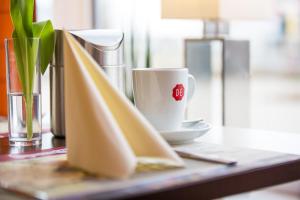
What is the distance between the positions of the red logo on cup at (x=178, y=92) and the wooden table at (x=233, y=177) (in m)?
0.08

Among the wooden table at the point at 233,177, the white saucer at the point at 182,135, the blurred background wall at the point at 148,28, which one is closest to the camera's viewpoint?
the wooden table at the point at 233,177

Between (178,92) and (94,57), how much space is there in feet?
0.49

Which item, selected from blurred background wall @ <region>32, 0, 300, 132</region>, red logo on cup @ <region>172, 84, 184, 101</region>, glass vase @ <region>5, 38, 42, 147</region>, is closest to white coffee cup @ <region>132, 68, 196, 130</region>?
red logo on cup @ <region>172, 84, 184, 101</region>

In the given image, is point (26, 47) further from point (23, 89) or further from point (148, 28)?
point (148, 28)

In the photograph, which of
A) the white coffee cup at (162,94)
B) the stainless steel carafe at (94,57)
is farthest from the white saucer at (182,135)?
the stainless steel carafe at (94,57)

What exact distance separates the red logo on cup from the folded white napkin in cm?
16

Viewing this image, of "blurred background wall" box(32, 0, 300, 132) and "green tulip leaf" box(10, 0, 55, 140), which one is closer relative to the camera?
"green tulip leaf" box(10, 0, 55, 140)

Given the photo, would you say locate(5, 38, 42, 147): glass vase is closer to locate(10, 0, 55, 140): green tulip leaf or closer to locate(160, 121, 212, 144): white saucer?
locate(10, 0, 55, 140): green tulip leaf

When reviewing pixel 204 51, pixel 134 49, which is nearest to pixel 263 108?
pixel 134 49

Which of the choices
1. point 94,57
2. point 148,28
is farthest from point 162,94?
point 148,28

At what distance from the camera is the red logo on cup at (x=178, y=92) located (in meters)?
0.86

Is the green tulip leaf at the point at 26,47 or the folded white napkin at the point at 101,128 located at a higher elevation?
the green tulip leaf at the point at 26,47

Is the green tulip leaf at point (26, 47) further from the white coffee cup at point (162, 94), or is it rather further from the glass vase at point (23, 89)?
the white coffee cup at point (162, 94)

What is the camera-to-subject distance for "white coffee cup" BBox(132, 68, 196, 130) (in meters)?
0.85
